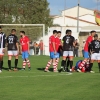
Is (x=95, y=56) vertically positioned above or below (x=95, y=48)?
below

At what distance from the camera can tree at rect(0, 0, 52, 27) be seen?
218 feet

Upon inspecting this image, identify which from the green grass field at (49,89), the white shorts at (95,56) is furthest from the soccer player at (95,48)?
the green grass field at (49,89)

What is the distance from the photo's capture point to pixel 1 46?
20.4 meters

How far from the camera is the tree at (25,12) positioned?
218 ft

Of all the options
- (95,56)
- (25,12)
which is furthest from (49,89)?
(25,12)

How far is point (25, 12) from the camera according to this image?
232 feet

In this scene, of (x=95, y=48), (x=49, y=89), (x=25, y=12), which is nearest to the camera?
(x=49, y=89)

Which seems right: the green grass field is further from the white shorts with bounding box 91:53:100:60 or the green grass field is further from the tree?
the tree

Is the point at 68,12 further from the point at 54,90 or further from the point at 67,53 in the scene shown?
the point at 54,90

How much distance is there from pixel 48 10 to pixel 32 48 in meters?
25.4

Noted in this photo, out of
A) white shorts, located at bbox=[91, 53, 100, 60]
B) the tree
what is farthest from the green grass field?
the tree

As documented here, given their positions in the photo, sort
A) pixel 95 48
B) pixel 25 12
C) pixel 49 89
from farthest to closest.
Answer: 1. pixel 25 12
2. pixel 95 48
3. pixel 49 89

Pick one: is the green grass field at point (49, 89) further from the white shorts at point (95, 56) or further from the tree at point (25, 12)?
the tree at point (25, 12)

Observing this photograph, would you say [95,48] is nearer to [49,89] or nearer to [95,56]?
[95,56]
